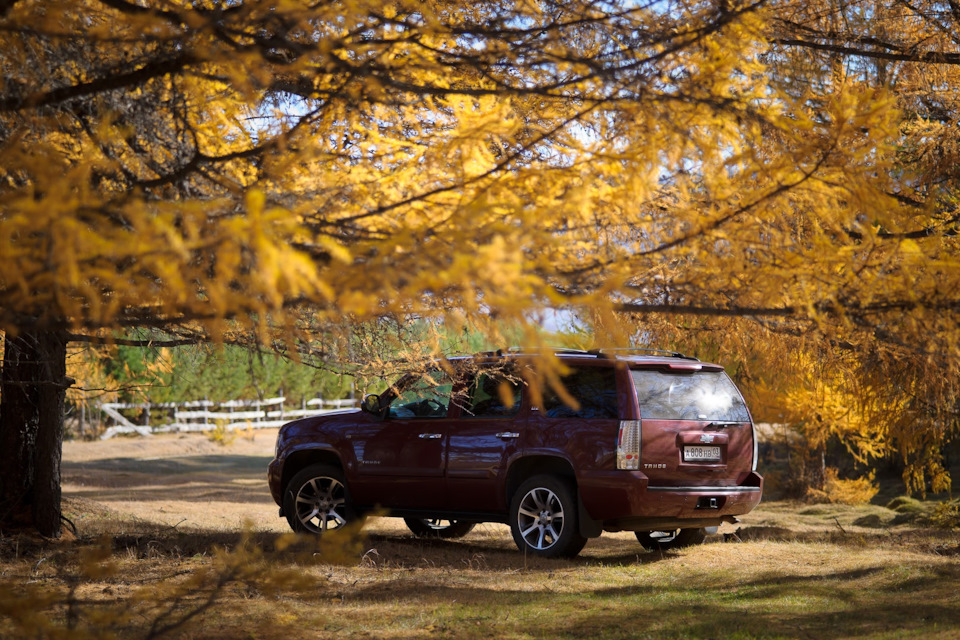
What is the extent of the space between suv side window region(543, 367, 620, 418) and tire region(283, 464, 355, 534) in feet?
8.16

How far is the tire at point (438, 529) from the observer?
11477 mm

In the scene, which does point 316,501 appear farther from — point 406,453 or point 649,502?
point 649,502

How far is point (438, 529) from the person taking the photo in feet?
38.1

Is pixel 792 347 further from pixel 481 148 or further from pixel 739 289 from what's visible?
pixel 481 148

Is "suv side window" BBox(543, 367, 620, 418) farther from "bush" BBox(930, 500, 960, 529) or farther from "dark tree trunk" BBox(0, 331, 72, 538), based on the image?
"bush" BBox(930, 500, 960, 529)

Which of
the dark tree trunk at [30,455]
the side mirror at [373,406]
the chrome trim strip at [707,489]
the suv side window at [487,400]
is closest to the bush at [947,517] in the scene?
the chrome trim strip at [707,489]

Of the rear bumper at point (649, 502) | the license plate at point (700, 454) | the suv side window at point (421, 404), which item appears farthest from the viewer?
the suv side window at point (421, 404)

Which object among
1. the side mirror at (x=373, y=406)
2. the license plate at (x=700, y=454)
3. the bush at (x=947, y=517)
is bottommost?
the bush at (x=947, y=517)

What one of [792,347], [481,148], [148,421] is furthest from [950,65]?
[148,421]

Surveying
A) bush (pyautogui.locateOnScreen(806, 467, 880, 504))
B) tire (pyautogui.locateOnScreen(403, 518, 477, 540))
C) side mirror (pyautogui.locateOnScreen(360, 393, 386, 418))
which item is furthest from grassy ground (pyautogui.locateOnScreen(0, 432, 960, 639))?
bush (pyautogui.locateOnScreen(806, 467, 880, 504))

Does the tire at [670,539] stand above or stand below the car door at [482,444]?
below

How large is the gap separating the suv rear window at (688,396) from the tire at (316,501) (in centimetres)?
331

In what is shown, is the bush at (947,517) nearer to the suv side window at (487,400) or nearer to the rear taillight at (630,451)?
the rear taillight at (630,451)

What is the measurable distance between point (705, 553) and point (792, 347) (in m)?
3.08
